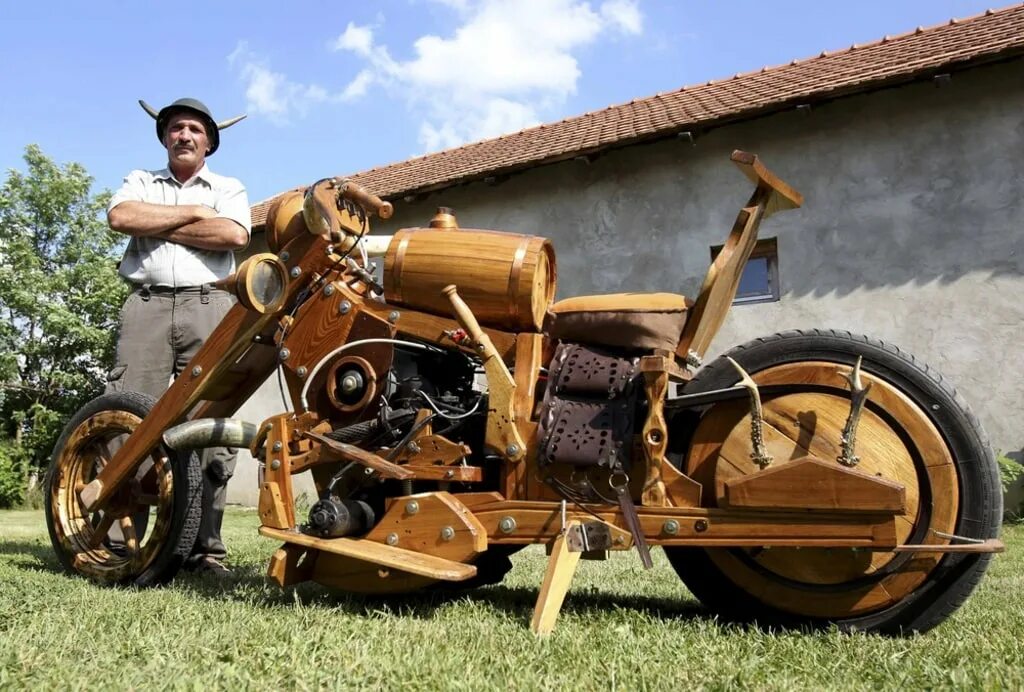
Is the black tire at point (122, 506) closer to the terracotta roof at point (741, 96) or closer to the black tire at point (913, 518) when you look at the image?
the black tire at point (913, 518)

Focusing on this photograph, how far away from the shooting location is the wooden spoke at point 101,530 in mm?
3654

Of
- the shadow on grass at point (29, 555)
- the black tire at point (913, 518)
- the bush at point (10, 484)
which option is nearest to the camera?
the black tire at point (913, 518)

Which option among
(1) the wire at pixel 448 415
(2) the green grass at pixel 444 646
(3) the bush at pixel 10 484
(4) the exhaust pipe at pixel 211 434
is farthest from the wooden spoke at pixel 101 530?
(3) the bush at pixel 10 484

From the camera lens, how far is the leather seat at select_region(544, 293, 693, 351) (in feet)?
8.55

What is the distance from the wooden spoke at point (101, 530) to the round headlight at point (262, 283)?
1.32 metres

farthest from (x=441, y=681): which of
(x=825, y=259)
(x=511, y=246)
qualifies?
(x=825, y=259)

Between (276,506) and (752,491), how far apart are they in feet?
5.33

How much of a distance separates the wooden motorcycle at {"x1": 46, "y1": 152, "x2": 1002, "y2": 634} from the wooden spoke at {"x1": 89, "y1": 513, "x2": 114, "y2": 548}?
Result: 0.90 ft

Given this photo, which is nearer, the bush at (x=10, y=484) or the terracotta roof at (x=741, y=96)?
the terracotta roof at (x=741, y=96)

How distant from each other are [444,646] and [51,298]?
2698cm

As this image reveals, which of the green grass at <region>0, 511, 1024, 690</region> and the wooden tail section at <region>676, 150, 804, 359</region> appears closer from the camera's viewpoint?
the green grass at <region>0, 511, 1024, 690</region>

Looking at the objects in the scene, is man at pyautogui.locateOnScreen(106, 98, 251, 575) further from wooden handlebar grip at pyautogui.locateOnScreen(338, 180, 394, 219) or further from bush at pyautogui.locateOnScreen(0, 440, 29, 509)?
bush at pyautogui.locateOnScreen(0, 440, 29, 509)

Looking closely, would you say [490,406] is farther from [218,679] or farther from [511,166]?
[511,166]

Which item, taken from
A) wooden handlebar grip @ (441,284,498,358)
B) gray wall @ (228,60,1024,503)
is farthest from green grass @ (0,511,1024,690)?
gray wall @ (228,60,1024,503)
